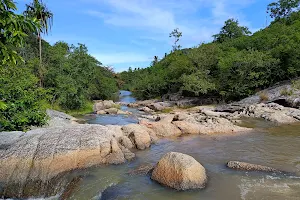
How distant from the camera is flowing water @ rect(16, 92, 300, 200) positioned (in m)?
8.12

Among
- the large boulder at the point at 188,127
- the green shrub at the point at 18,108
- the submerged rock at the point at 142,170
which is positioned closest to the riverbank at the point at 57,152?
the submerged rock at the point at 142,170

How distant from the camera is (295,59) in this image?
31.9 meters

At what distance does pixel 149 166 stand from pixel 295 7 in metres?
66.1

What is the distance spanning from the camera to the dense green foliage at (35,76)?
3.69m

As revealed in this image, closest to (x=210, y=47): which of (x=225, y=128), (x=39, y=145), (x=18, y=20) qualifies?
(x=225, y=128)

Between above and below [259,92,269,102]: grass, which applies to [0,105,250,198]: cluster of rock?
below

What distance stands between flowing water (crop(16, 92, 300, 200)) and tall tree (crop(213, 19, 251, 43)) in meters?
57.6

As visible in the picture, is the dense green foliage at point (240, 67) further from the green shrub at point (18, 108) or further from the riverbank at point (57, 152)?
the green shrub at point (18, 108)

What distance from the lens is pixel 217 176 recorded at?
31.5 feet

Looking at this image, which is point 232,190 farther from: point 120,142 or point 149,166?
point 120,142

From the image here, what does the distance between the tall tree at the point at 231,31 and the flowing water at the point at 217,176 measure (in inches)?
2269

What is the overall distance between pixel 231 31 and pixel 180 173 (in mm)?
65986

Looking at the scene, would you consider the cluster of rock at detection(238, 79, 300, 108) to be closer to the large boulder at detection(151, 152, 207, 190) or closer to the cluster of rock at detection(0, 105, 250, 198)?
the cluster of rock at detection(0, 105, 250, 198)

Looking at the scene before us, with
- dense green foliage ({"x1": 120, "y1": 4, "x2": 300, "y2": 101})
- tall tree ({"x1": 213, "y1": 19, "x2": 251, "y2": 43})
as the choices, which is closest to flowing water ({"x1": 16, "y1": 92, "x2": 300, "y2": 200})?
dense green foliage ({"x1": 120, "y1": 4, "x2": 300, "y2": 101})
